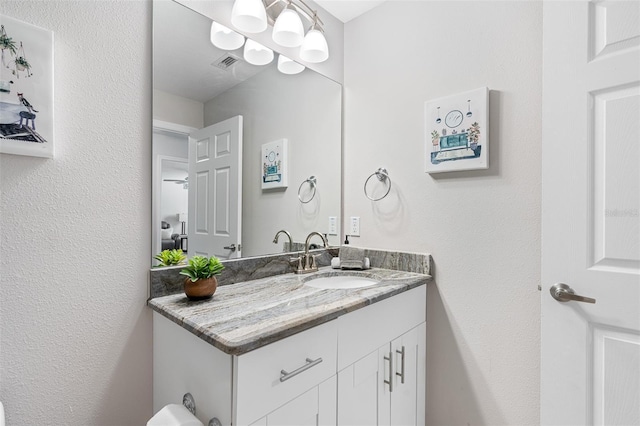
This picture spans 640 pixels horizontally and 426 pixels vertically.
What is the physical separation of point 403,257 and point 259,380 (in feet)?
3.47

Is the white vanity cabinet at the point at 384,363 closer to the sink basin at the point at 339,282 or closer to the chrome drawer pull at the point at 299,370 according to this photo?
the chrome drawer pull at the point at 299,370

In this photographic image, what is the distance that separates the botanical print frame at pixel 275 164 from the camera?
5.26 feet

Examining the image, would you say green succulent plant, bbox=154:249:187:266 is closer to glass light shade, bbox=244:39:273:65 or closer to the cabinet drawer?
the cabinet drawer

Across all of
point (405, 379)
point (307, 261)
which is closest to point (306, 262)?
point (307, 261)

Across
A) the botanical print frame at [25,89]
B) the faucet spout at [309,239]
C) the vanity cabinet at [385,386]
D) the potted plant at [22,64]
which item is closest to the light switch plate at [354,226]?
the faucet spout at [309,239]

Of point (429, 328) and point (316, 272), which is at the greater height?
point (316, 272)

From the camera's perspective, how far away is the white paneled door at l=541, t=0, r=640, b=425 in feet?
3.19

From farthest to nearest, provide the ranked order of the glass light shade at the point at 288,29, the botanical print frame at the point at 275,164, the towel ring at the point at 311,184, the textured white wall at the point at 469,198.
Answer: the towel ring at the point at 311,184 < the botanical print frame at the point at 275,164 < the glass light shade at the point at 288,29 < the textured white wall at the point at 469,198

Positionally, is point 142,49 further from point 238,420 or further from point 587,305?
point 587,305

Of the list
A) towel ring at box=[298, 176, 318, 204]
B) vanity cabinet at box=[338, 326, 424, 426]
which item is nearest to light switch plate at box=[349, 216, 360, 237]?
towel ring at box=[298, 176, 318, 204]

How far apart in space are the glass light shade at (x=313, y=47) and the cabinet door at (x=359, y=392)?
1.50m

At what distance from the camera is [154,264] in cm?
116

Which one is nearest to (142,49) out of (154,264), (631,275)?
(154,264)

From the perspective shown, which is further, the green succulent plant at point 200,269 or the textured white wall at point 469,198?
the textured white wall at point 469,198
